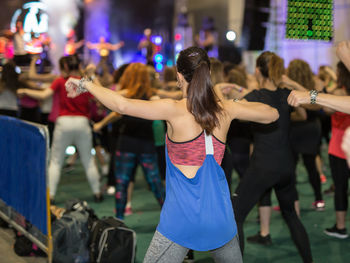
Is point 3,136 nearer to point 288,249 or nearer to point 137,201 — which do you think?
point 137,201

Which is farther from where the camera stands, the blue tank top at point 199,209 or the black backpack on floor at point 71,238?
the black backpack on floor at point 71,238

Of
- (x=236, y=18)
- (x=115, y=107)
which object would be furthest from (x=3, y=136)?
(x=236, y=18)

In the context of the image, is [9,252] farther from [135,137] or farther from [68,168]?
[68,168]

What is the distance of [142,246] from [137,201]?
206cm

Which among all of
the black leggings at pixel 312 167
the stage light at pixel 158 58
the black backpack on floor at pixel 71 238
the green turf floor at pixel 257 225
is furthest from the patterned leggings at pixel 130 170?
the stage light at pixel 158 58

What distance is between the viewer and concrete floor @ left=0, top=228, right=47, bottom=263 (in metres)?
4.82

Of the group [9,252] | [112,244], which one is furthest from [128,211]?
[112,244]

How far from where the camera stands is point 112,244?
443 centimetres

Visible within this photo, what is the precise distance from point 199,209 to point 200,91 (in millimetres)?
641

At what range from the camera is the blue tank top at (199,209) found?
8.88 ft

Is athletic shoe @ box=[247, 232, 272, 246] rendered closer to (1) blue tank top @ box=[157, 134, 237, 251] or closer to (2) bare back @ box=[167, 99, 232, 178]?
(1) blue tank top @ box=[157, 134, 237, 251]

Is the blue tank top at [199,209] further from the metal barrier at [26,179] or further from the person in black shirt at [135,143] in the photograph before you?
the person in black shirt at [135,143]

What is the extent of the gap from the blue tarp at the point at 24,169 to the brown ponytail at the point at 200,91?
1.90 m

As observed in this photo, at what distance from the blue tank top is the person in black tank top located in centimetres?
138
